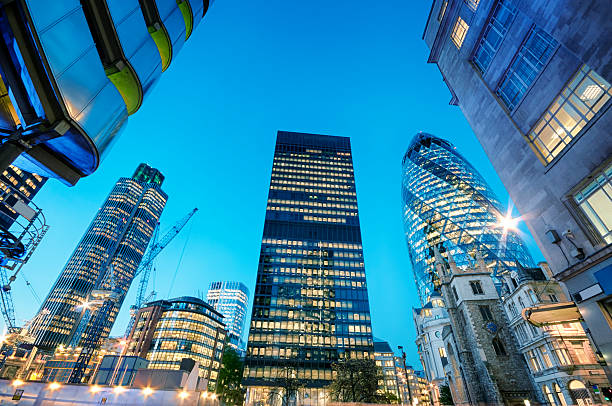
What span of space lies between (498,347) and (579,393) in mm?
14088

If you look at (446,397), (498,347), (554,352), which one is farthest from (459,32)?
(446,397)

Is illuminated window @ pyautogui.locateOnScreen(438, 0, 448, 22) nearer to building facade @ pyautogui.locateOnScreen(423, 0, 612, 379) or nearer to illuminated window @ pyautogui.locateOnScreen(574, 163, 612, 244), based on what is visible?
building facade @ pyautogui.locateOnScreen(423, 0, 612, 379)

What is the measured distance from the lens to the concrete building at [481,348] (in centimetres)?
4253

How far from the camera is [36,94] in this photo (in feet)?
21.4

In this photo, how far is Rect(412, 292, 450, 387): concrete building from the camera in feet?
238

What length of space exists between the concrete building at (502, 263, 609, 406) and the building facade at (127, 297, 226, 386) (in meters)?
92.7

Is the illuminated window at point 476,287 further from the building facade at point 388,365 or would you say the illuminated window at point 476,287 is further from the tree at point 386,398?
the building facade at point 388,365

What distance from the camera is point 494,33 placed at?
2250 cm

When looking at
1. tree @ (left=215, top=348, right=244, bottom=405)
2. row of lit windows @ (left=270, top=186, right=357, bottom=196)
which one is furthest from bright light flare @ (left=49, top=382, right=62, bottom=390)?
row of lit windows @ (left=270, top=186, right=357, bottom=196)

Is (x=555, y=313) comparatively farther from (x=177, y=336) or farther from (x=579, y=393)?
(x=177, y=336)

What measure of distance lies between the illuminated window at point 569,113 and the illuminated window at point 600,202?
2.98 meters

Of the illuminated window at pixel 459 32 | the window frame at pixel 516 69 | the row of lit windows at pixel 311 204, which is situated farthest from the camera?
the row of lit windows at pixel 311 204

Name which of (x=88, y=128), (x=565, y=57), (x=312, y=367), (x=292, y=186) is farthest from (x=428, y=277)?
(x=88, y=128)

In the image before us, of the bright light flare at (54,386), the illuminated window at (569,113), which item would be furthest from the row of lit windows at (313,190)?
the illuminated window at (569,113)
